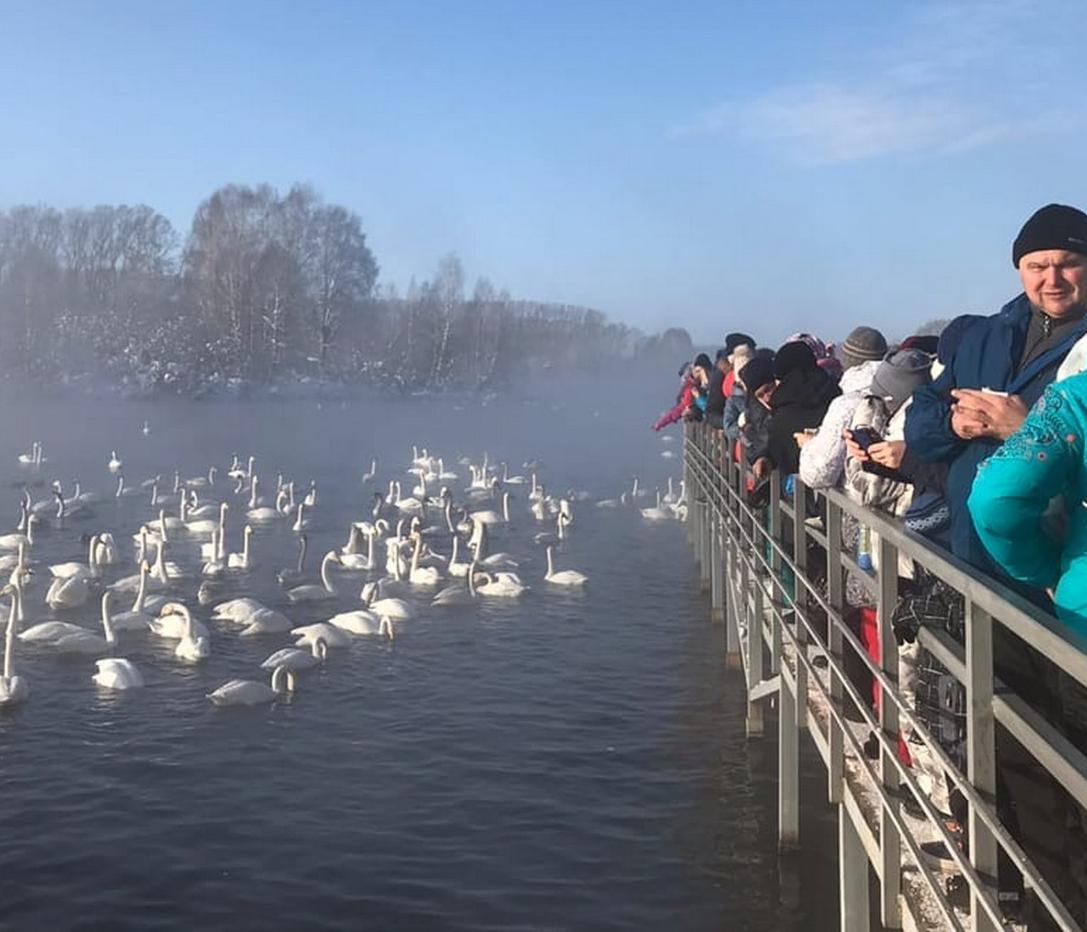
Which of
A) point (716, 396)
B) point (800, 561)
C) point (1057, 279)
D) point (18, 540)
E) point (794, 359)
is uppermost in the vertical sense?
point (1057, 279)

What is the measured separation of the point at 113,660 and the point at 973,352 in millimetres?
10467

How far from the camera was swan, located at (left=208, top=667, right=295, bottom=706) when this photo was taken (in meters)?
11.3

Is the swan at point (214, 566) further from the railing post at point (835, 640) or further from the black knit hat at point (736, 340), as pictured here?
the railing post at point (835, 640)

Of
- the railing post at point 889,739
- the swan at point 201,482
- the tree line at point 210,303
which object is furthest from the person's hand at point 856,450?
the tree line at point 210,303

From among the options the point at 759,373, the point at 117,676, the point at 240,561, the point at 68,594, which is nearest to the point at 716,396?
the point at 759,373

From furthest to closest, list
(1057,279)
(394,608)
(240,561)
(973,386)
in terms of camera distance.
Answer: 1. (240,561)
2. (394,608)
3. (973,386)
4. (1057,279)

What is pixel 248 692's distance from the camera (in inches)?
446

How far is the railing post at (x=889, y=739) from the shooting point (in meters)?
4.13

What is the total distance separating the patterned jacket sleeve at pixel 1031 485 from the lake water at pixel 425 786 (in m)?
4.93

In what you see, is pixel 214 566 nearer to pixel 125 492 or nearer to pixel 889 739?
pixel 125 492

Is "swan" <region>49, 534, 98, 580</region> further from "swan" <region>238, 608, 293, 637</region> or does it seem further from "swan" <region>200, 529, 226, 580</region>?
"swan" <region>238, 608, 293, 637</region>

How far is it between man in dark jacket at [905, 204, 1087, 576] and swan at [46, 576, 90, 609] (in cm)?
1432

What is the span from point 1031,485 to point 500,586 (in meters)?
14.5

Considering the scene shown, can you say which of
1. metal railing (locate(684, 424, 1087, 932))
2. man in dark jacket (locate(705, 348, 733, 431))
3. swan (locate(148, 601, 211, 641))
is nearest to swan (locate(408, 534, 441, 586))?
swan (locate(148, 601, 211, 641))
